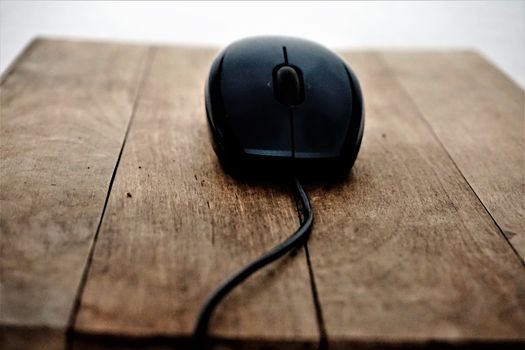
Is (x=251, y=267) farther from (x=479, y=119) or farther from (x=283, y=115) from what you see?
(x=479, y=119)

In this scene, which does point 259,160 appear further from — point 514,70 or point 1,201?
point 514,70

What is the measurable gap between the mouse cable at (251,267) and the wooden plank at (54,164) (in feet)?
0.27

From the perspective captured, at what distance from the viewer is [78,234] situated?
1.37 ft

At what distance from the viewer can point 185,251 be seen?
1.33ft

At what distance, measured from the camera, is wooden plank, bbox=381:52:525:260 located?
0.50m

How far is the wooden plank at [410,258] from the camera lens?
1.16ft

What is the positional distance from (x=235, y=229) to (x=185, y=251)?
1.8 inches

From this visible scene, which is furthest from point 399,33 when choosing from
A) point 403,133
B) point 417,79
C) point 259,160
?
point 259,160

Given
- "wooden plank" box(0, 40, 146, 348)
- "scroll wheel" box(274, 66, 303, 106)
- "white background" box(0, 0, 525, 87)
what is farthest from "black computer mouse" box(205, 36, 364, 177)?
"white background" box(0, 0, 525, 87)

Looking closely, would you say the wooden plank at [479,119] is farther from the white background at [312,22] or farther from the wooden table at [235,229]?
the white background at [312,22]

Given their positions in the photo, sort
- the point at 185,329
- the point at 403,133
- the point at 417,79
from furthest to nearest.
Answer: the point at 417,79 → the point at 403,133 → the point at 185,329

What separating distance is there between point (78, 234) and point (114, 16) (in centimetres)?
69

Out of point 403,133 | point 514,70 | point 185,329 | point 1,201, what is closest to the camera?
point 185,329

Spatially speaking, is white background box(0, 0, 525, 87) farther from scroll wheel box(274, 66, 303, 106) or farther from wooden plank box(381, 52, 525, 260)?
scroll wheel box(274, 66, 303, 106)
